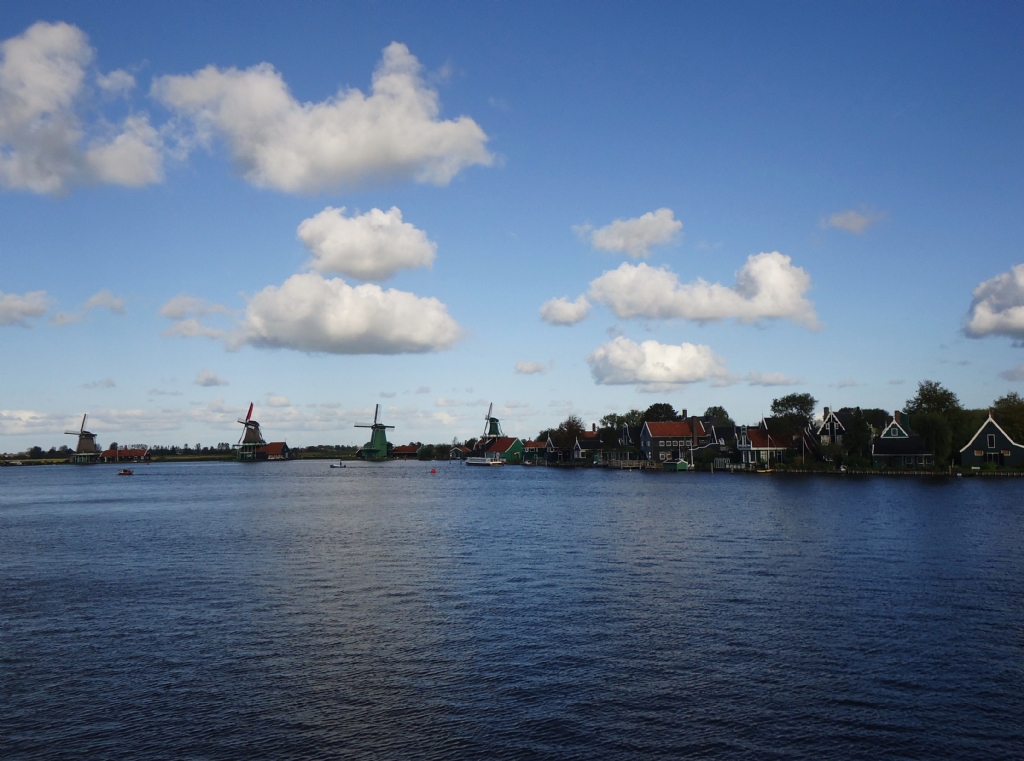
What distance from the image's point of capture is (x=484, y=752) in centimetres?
1525

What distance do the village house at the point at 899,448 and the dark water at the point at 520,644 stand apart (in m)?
62.2

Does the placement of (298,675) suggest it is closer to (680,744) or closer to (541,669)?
(541,669)

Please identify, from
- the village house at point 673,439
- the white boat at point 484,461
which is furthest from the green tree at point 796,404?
the white boat at point 484,461

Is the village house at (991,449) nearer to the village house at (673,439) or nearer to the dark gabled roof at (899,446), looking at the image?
the dark gabled roof at (899,446)

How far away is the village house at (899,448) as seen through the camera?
10397cm

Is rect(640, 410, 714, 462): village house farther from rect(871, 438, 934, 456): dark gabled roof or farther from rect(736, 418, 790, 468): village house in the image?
rect(871, 438, 934, 456): dark gabled roof

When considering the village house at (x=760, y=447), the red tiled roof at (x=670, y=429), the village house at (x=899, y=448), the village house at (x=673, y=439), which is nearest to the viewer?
the village house at (x=899, y=448)

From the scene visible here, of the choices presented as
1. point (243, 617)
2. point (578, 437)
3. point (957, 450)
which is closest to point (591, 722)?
point (243, 617)

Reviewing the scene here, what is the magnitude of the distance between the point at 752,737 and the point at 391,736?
25.3 ft

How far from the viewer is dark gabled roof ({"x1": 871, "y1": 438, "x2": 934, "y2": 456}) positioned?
104812 millimetres

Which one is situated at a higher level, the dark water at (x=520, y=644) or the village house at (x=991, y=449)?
the village house at (x=991, y=449)

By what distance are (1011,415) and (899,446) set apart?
17.2 m

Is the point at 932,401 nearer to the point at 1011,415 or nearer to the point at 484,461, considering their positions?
the point at 1011,415

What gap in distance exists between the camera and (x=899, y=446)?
107125 mm
